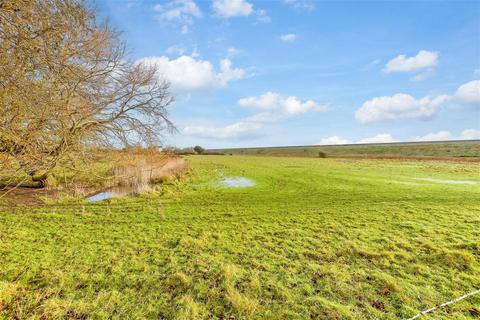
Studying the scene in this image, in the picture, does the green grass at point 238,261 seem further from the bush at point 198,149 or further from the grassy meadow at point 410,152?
the bush at point 198,149

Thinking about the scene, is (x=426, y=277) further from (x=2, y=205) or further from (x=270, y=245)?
(x=2, y=205)

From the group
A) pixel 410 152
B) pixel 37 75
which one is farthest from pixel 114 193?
pixel 410 152

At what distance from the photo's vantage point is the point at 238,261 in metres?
4.84

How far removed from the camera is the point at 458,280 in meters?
4.05

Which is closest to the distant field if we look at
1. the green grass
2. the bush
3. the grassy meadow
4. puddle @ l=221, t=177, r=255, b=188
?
the grassy meadow

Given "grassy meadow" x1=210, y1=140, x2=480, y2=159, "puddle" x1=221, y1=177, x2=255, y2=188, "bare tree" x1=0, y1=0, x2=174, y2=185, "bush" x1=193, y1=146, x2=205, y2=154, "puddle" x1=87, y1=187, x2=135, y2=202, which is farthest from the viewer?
"bush" x1=193, y1=146, x2=205, y2=154

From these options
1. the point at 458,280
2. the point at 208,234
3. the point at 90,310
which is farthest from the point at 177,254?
the point at 458,280

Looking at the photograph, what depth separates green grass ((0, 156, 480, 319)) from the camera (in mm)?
3439

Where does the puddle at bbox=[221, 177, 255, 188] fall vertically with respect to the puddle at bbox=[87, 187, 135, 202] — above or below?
below

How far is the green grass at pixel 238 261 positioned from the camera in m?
3.44

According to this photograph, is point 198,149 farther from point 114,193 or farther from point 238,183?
point 114,193

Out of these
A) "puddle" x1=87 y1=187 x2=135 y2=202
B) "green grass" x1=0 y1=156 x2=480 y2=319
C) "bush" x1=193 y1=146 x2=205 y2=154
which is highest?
"bush" x1=193 y1=146 x2=205 y2=154

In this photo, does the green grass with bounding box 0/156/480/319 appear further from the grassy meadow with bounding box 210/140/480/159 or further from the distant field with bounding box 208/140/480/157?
the distant field with bounding box 208/140/480/157

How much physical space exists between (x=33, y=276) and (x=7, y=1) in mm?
4175
